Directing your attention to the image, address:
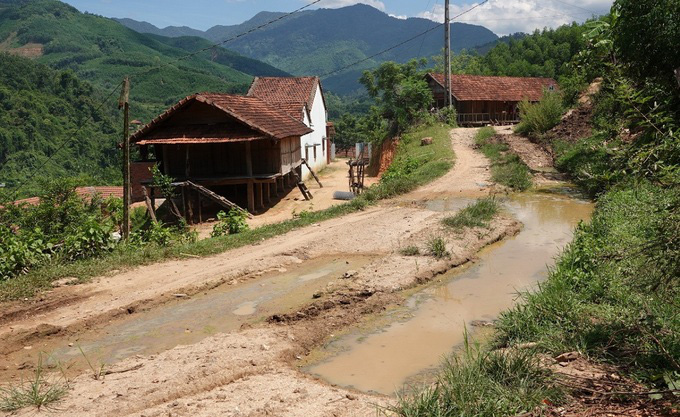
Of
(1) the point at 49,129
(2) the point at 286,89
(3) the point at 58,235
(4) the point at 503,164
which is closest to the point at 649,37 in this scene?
(3) the point at 58,235

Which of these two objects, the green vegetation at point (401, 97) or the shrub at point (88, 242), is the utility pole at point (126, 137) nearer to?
the shrub at point (88, 242)

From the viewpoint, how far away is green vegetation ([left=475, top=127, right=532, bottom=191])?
1939 cm

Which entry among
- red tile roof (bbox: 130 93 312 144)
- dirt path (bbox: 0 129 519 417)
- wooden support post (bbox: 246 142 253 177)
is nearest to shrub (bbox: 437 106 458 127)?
red tile roof (bbox: 130 93 312 144)

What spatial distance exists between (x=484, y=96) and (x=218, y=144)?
24276 mm

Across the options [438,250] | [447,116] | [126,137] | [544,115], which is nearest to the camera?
[438,250]

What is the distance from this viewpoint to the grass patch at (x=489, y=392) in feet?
15.7

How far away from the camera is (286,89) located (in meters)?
36.8

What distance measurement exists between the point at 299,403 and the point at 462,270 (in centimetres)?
597

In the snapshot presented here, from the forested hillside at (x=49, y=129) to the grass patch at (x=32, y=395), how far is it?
31254 mm

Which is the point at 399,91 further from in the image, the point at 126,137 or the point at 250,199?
the point at 126,137

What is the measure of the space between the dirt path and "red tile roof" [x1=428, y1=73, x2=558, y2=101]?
1045 inches

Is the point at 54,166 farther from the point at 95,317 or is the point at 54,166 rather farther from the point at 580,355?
the point at 580,355

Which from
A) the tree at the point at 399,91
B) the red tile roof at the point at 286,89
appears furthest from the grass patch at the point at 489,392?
the red tile roof at the point at 286,89

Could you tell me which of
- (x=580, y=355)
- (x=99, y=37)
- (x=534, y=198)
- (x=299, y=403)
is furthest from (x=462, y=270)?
(x=99, y=37)
